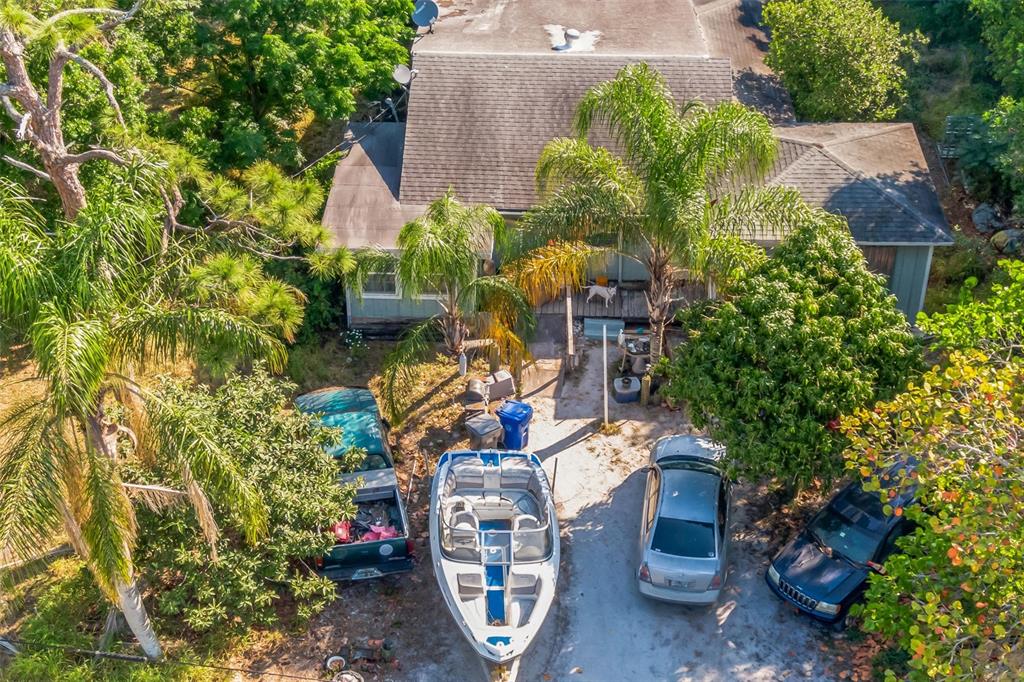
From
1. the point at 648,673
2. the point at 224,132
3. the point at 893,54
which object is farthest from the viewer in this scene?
the point at 893,54

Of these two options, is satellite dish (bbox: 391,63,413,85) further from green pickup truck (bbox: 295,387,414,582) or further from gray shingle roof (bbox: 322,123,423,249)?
green pickup truck (bbox: 295,387,414,582)

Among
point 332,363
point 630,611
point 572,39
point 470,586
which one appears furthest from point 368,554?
point 572,39

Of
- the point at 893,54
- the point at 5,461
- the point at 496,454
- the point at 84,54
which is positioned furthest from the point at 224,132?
the point at 893,54

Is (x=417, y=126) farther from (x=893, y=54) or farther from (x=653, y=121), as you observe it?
(x=893, y=54)

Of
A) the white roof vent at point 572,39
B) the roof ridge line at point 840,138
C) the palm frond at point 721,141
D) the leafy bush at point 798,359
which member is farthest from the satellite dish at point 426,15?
the leafy bush at point 798,359

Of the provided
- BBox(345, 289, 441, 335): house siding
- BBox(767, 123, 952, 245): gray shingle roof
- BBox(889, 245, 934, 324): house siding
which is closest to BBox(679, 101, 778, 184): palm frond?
BBox(767, 123, 952, 245): gray shingle roof

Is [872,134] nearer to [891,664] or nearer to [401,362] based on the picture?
[401,362]
